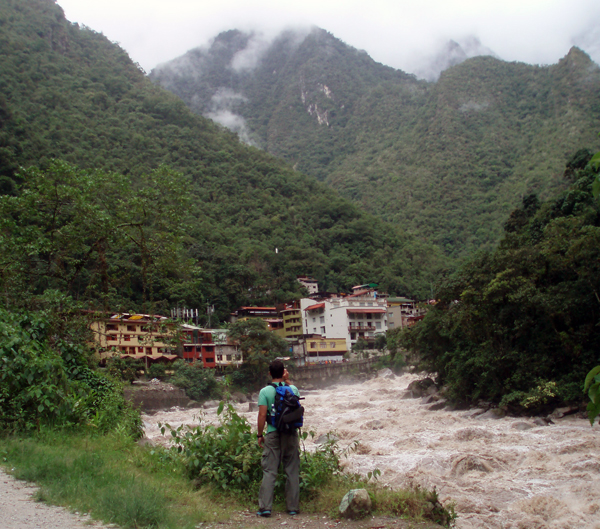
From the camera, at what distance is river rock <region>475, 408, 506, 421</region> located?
53.8 ft

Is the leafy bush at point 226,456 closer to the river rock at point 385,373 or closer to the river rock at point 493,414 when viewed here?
the river rock at point 493,414

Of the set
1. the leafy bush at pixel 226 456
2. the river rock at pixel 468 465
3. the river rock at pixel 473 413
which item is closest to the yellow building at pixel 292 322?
the river rock at pixel 473 413

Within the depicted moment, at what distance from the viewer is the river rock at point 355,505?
4020mm

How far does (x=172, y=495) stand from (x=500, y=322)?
1558cm

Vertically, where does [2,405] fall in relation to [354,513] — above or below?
above

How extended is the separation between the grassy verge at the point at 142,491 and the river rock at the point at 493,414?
518 inches

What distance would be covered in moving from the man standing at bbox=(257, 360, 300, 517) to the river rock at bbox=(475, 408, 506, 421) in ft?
46.7

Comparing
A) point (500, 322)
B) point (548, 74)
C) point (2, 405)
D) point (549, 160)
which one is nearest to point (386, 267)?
point (549, 160)

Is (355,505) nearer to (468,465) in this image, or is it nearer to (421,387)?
(468,465)

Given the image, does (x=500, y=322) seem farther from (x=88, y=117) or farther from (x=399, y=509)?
(x=88, y=117)

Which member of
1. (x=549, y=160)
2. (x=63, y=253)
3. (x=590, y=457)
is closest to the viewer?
(x=63, y=253)

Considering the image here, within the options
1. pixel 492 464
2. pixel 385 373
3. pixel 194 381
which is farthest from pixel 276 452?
pixel 385 373

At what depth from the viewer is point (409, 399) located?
82.2 feet

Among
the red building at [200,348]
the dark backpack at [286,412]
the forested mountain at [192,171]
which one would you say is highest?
the forested mountain at [192,171]
